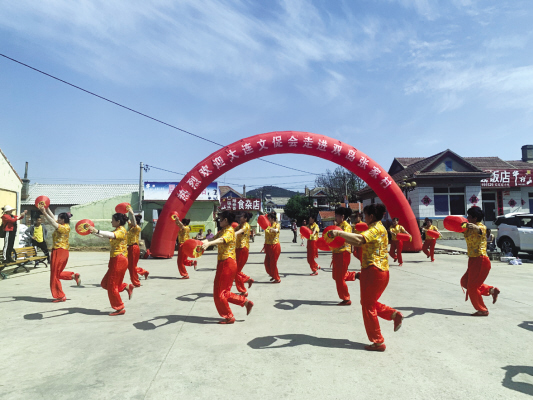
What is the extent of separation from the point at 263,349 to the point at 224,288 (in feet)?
3.69

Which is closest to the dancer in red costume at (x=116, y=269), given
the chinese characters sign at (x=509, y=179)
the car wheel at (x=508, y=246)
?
the car wheel at (x=508, y=246)

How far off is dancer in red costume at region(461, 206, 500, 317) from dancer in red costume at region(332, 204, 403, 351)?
2.04 m

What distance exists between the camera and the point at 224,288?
15.1ft

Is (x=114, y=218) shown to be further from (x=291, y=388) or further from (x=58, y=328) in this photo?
(x=291, y=388)

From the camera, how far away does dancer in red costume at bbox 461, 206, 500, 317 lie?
16.3ft

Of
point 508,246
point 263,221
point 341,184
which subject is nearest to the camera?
point 263,221

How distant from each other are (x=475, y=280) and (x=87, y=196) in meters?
32.5

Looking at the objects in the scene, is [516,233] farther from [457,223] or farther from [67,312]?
[67,312]

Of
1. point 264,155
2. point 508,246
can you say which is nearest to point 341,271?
point 264,155

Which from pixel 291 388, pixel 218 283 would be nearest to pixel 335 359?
pixel 291 388

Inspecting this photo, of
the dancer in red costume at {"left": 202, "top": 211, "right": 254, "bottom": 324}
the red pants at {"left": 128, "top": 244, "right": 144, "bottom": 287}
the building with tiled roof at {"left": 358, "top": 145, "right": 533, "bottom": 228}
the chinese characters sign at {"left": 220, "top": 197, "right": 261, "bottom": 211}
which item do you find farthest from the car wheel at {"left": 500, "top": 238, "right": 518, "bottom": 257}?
the chinese characters sign at {"left": 220, "top": 197, "right": 261, "bottom": 211}

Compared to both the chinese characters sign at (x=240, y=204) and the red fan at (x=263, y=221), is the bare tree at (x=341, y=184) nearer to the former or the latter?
the chinese characters sign at (x=240, y=204)

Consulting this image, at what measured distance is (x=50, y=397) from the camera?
2.70 meters

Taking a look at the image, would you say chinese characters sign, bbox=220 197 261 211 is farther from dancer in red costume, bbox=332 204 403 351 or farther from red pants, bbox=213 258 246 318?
dancer in red costume, bbox=332 204 403 351
